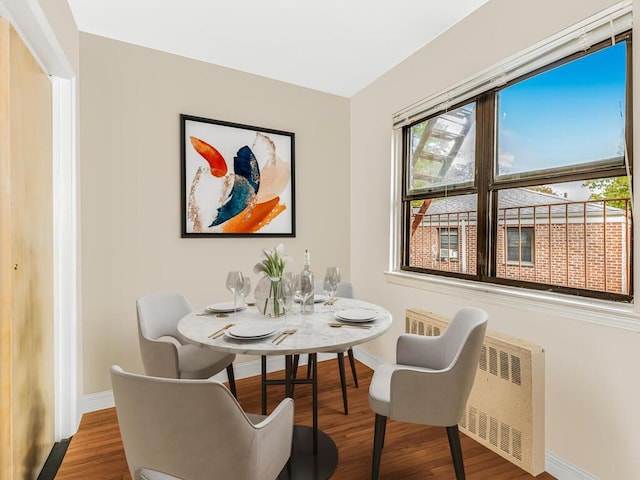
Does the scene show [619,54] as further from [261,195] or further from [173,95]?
[173,95]

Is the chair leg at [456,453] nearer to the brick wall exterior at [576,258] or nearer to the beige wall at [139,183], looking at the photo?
the brick wall exterior at [576,258]

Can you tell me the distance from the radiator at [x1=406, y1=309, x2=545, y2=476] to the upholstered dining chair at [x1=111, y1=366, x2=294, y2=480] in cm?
142

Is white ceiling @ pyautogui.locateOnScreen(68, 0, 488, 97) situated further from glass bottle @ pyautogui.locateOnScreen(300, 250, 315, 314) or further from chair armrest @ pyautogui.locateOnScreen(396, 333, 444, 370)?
chair armrest @ pyautogui.locateOnScreen(396, 333, 444, 370)

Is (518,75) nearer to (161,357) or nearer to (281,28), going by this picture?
(281,28)

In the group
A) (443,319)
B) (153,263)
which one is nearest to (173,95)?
(153,263)

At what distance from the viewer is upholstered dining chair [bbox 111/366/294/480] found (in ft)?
3.31

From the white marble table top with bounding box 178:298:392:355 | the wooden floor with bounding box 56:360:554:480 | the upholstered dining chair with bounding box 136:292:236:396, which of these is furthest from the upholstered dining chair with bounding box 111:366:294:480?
the wooden floor with bounding box 56:360:554:480

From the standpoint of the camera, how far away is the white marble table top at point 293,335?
1.45m

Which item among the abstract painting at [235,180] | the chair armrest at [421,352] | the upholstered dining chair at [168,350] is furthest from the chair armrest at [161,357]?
the chair armrest at [421,352]

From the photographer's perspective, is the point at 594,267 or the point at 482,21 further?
the point at 482,21

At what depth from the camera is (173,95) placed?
2.81 metres

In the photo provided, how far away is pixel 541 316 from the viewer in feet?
6.35

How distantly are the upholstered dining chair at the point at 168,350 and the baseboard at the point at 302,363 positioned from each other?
2.50ft

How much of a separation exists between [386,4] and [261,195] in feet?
5.45
